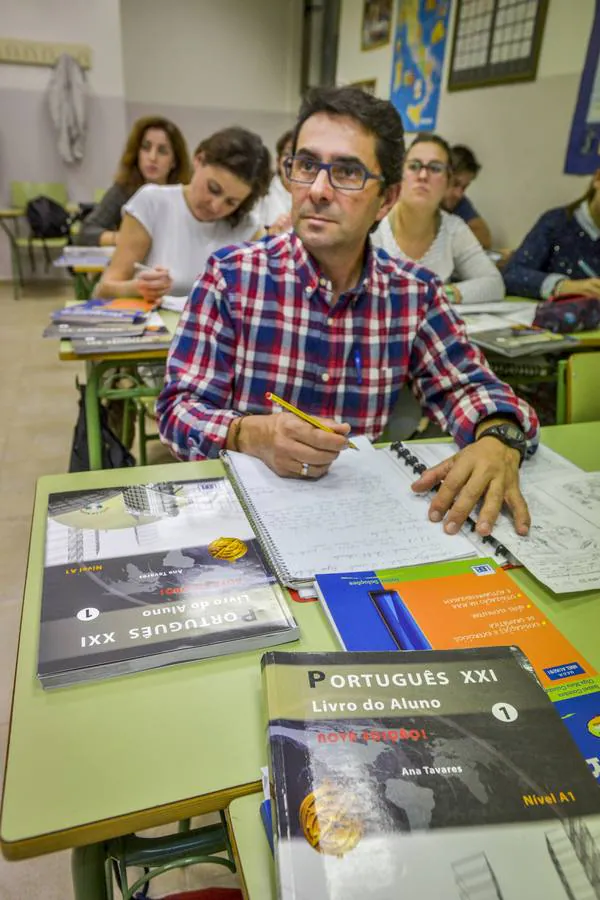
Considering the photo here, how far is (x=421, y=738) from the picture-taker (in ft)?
1.65

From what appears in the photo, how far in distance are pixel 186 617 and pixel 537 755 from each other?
0.36 m

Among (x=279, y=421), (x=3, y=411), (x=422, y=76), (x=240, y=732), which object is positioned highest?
(x=422, y=76)

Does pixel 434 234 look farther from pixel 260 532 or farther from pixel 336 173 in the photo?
pixel 260 532

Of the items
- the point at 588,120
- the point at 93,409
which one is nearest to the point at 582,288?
the point at 588,120

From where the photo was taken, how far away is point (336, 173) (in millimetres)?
1232

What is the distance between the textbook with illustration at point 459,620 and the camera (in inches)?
24.2

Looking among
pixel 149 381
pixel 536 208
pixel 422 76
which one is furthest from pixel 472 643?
pixel 422 76

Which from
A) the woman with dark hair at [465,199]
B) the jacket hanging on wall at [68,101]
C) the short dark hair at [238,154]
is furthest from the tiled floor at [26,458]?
the woman with dark hair at [465,199]

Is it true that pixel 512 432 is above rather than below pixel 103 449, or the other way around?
above

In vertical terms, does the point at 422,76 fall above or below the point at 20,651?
above

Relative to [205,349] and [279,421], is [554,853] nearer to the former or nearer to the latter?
[279,421]

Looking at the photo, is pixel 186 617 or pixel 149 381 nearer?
pixel 186 617

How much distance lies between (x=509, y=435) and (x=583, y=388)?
1.54 ft

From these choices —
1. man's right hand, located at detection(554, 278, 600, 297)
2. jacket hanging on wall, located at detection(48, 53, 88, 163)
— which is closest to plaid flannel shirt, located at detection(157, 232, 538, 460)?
man's right hand, located at detection(554, 278, 600, 297)
